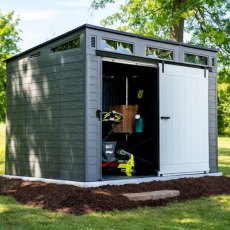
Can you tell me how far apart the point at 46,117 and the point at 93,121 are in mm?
1220

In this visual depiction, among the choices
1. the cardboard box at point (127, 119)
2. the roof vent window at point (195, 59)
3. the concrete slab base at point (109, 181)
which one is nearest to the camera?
the concrete slab base at point (109, 181)

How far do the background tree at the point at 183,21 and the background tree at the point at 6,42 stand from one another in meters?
3.72

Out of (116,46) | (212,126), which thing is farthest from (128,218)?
(212,126)

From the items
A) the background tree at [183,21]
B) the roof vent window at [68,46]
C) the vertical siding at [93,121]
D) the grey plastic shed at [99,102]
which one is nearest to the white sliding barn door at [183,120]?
the grey plastic shed at [99,102]

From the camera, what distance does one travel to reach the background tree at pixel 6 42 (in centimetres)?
1725

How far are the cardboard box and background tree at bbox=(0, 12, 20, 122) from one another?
8.70 meters

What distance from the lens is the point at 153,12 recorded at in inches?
684

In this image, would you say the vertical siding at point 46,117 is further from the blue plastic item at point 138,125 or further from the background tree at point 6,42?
the background tree at point 6,42

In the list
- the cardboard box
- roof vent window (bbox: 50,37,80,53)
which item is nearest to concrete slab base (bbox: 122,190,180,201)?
the cardboard box

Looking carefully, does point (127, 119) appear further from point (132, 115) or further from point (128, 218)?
point (128, 218)

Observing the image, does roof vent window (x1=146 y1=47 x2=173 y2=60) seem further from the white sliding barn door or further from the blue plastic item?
the blue plastic item

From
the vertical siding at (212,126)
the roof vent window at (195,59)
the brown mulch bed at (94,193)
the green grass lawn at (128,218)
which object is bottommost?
the green grass lawn at (128,218)

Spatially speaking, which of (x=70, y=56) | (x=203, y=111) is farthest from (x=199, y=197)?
(x=70, y=56)

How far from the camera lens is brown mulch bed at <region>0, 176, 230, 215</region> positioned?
647 cm
